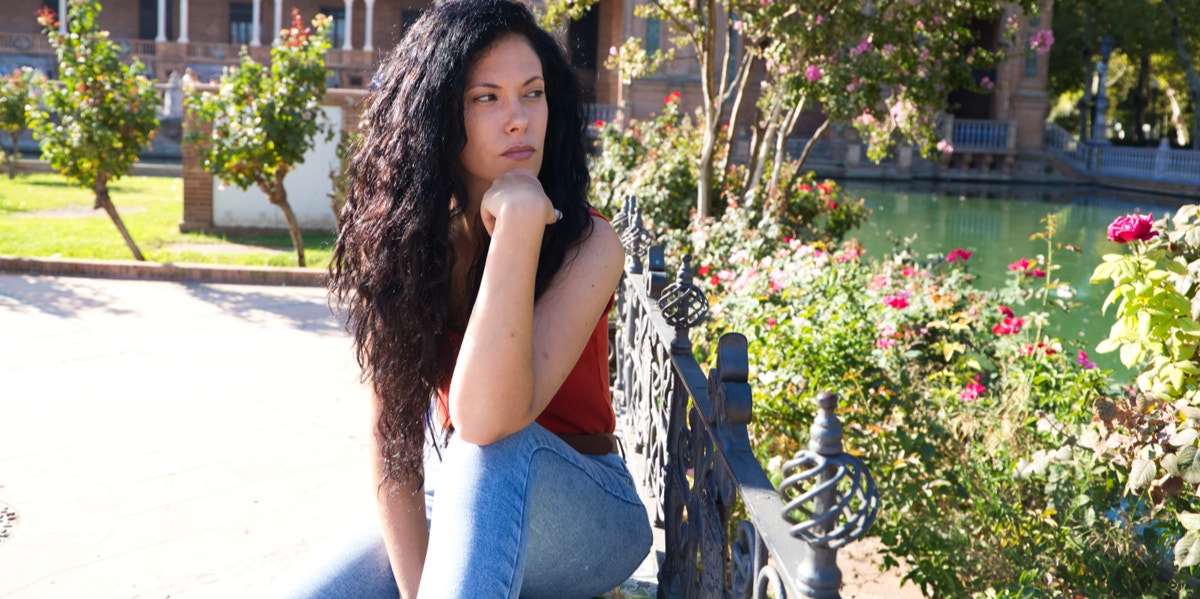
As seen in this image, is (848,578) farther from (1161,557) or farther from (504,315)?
(504,315)

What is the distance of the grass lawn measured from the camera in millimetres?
9195

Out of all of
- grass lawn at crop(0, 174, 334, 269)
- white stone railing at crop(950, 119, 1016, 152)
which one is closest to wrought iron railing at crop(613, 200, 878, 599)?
grass lawn at crop(0, 174, 334, 269)

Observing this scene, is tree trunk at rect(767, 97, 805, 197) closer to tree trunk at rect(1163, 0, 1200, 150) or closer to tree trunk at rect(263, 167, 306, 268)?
tree trunk at rect(263, 167, 306, 268)

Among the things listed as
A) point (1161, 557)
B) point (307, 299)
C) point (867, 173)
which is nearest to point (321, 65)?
point (307, 299)

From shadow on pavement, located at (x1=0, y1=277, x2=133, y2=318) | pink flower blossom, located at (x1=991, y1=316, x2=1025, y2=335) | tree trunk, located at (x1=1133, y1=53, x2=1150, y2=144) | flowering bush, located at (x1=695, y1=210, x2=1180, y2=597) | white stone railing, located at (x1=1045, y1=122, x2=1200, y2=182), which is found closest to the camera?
flowering bush, located at (x1=695, y1=210, x2=1180, y2=597)

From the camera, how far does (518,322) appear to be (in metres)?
1.75

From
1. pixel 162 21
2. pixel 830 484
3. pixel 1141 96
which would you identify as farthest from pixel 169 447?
pixel 1141 96

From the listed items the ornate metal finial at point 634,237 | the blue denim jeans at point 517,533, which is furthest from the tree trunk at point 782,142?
the blue denim jeans at point 517,533

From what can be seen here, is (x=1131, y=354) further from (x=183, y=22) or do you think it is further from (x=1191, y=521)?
(x=183, y=22)

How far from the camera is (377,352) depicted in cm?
199

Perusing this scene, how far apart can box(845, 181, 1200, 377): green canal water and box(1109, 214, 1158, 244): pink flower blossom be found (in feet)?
5.23

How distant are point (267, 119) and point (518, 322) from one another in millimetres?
7471

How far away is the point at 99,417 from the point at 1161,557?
13.2 ft

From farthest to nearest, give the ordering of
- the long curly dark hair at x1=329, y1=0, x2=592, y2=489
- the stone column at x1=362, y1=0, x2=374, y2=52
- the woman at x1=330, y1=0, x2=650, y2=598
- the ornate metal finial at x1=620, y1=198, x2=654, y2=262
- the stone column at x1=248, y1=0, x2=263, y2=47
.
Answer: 1. the stone column at x1=248, y1=0, x2=263, y2=47
2. the stone column at x1=362, y1=0, x2=374, y2=52
3. the ornate metal finial at x1=620, y1=198, x2=654, y2=262
4. the long curly dark hair at x1=329, y1=0, x2=592, y2=489
5. the woman at x1=330, y1=0, x2=650, y2=598
